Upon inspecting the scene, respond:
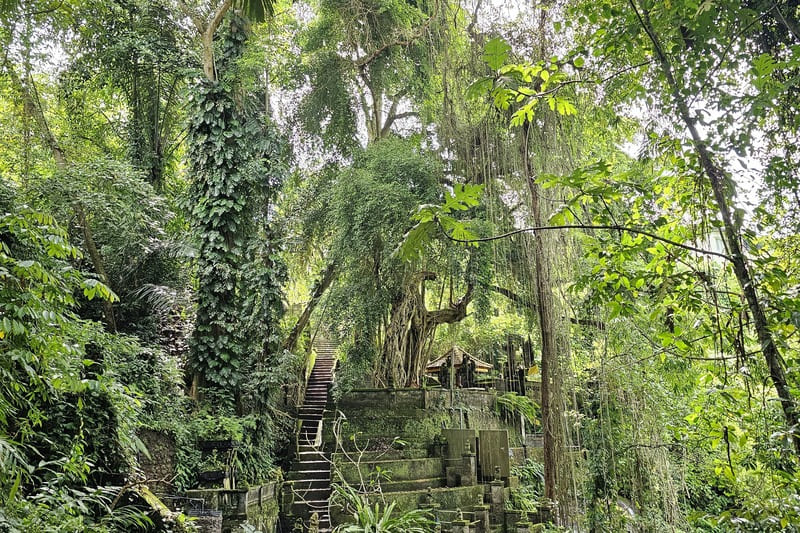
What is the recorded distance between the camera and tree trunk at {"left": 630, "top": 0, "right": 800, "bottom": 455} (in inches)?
60.4

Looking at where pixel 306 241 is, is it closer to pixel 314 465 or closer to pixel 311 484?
pixel 314 465

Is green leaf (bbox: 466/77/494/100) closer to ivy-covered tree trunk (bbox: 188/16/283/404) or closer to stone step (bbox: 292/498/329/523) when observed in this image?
stone step (bbox: 292/498/329/523)

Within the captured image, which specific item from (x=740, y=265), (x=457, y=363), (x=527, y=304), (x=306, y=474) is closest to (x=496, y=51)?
(x=740, y=265)

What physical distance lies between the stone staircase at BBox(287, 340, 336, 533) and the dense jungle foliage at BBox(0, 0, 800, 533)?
0.48 metres

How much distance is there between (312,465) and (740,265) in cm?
729

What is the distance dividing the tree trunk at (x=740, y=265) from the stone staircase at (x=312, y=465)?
11.4 ft

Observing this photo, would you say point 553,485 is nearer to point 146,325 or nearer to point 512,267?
point 512,267

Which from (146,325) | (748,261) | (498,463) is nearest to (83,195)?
(146,325)

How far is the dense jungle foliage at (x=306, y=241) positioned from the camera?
3020mm

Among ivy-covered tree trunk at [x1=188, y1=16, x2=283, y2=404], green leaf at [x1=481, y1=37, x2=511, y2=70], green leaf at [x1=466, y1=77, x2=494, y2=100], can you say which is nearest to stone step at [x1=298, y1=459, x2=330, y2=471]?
ivy-covered tree trunk at [x1=188, y1=16, x2=283, y2=404]

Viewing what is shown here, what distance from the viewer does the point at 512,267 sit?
689 centimetres

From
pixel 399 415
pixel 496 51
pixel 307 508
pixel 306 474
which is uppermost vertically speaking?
pixel 496 51

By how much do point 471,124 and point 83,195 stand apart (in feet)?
15.3

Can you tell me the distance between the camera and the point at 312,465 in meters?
7.89
